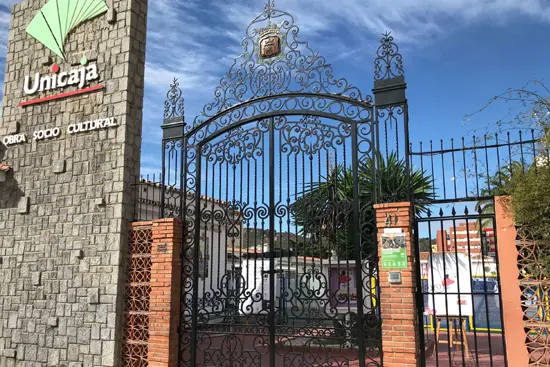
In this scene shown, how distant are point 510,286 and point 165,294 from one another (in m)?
4.31

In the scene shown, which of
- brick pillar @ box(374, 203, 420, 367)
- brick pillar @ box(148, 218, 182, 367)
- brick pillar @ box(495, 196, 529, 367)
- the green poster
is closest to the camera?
brick pillar @ box(495, 196, 529, 367)

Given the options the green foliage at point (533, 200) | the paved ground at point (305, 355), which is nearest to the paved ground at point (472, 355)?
the paved ground at point (305, 355)

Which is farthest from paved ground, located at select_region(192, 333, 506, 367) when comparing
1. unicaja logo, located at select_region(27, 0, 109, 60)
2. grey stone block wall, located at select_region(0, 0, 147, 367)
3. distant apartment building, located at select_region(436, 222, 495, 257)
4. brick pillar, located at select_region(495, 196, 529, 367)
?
unicaja logo, located at select_region(27, 0, 109, 60)

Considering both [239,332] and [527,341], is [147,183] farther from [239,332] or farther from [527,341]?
[527,341]

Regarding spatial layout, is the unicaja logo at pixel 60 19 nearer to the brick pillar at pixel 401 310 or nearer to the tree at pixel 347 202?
the tree at pixel 347 202

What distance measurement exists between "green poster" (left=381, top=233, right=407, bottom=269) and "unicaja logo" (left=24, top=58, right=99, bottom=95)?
17.2ft

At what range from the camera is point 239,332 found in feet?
20.3

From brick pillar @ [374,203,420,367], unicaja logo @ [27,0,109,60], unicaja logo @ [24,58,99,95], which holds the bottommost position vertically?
brick pillar @ [374,203,420,367]

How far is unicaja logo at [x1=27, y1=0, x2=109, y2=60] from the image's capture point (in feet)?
25.3

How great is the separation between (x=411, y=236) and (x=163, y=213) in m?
3.61

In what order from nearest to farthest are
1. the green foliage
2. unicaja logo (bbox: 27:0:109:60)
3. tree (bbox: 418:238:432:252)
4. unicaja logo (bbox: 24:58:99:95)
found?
the green foliage, tree (bbox: 418:238:432:252), unicaja logo (bbox: 24:58:99:95), unicaja logo (bbox: 27:0:109:60)

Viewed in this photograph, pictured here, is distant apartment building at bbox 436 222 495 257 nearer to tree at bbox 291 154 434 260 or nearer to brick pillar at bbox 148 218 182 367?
tree at bbox 291 154 434 260

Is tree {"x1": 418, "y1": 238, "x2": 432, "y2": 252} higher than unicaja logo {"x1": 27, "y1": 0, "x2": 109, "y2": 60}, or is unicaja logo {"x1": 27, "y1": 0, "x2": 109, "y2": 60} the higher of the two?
unicaja logo {"x1": 27, "y1": 0, "x2": 109, "y2": 60}

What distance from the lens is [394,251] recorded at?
531cm
